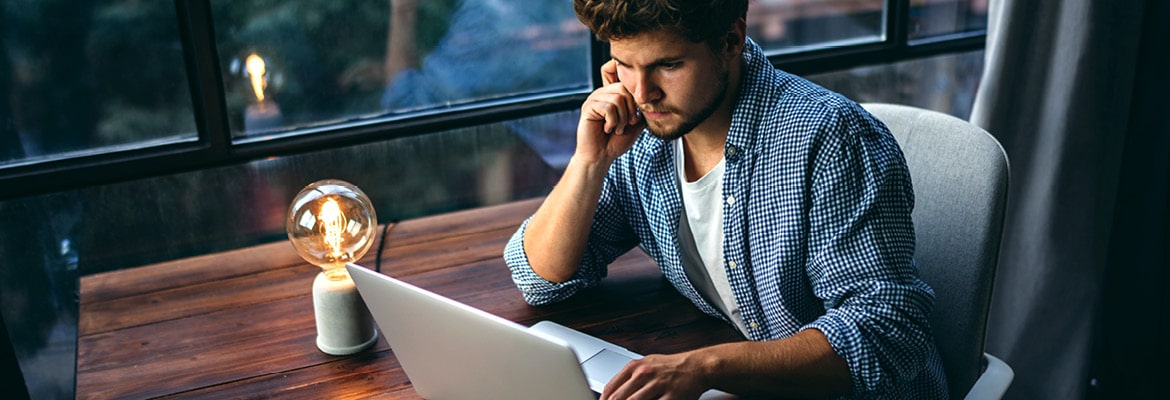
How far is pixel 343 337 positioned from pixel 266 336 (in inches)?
5.9

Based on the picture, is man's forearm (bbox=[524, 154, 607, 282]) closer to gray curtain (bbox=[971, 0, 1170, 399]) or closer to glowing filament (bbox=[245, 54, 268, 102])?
glowing filament (bbox=[245, 54, 268, 102])

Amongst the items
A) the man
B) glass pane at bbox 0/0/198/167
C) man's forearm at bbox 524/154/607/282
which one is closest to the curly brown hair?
the man

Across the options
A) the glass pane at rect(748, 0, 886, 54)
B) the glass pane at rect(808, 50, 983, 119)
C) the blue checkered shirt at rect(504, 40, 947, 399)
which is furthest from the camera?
the glass pane at rect(808, 50, 983, 119)

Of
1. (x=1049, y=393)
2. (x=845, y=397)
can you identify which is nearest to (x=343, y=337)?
(x=845, y=397)

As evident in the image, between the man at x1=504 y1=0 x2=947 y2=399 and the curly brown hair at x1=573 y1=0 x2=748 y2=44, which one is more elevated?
the curly brown hair at x1=573 y1=0 x2=748 y2=44

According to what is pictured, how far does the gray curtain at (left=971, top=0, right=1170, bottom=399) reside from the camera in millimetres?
1897

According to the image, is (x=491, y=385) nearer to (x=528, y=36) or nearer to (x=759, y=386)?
(x=759, y=386)

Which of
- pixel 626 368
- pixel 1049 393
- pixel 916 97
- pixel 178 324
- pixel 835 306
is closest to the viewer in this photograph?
pixel 626 368

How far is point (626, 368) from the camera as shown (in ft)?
3.26

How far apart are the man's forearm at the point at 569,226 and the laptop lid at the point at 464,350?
286 mm

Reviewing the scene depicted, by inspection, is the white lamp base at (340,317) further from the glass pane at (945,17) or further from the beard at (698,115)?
the glass pane at (945,17)

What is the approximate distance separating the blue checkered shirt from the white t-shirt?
0.03m

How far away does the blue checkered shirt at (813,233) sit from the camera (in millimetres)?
1082

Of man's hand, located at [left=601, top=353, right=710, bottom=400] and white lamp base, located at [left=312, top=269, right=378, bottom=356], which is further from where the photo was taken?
white lamp base, located at [left=312, top=269, right=378, bottom=356]
